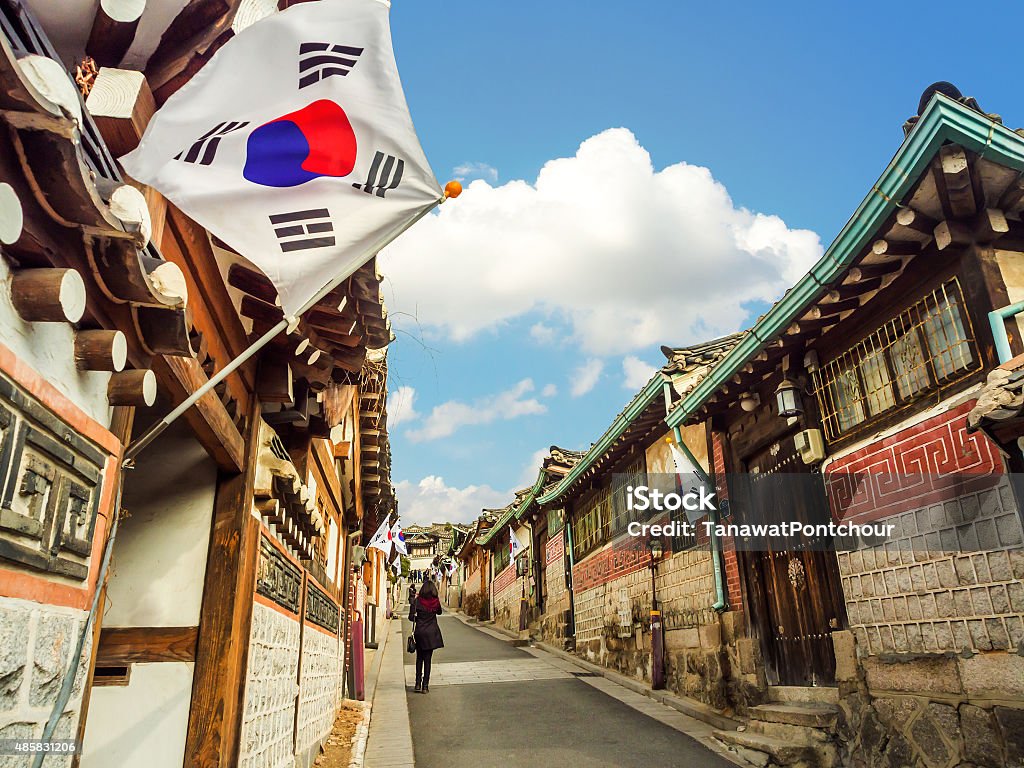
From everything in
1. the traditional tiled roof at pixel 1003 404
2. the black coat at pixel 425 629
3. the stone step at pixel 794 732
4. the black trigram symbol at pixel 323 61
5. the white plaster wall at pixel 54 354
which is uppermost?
the black trigram symbol at pixel 323 61

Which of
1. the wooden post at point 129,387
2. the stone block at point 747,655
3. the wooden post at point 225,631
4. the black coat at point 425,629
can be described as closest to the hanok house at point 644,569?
the stone block at point 747,655

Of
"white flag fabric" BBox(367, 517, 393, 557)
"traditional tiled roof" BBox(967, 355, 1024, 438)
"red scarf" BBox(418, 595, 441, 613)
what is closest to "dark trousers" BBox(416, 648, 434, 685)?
"red scarf" BBox(418, 595, 441, 613)

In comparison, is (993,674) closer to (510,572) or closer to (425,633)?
(425,633)

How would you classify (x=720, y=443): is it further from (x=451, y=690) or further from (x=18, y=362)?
(x=18, y=362)

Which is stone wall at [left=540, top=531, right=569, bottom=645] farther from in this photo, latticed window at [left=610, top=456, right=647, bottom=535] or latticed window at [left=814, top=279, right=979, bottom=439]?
latticed window at [left=814, top=279, right=979, bottom=439]

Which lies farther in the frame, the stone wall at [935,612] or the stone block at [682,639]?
the stone block at [682,639]

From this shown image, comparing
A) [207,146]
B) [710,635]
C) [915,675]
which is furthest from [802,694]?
[207,146]

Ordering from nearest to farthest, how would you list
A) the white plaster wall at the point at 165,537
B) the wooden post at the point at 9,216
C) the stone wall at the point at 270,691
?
the wooden post at the point at 9,216, the white plaster wall at the point at 165,537, the stone wall at the point at 270,691

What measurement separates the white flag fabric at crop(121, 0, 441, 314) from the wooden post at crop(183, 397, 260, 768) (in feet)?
6.82

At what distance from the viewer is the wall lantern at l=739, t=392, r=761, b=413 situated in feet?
31.2

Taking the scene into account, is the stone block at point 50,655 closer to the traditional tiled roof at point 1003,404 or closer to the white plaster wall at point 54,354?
the white plaster wall at point 54,354

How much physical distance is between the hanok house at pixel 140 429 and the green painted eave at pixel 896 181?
422cm

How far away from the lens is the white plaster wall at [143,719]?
12.5 ft

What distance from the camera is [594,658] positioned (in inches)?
633
